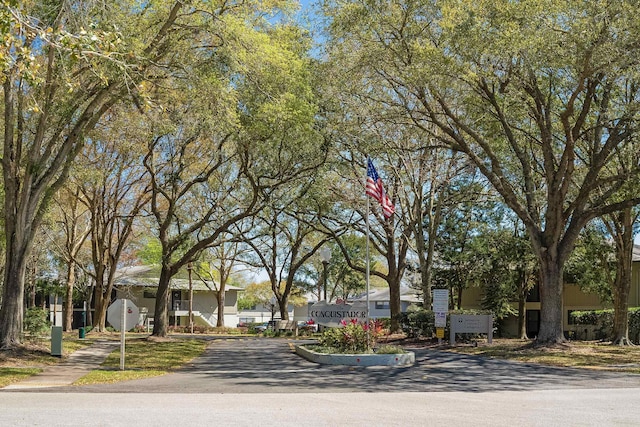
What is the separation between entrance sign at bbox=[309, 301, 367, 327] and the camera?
69.3 ft

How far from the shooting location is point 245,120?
22156 mm

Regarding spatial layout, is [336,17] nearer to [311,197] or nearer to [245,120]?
[245,120]

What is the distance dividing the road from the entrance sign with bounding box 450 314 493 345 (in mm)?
6718

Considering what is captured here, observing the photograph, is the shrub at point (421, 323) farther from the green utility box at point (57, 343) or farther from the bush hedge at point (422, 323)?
the green utility box at point (57, 343)

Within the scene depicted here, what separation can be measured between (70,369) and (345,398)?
936 cm

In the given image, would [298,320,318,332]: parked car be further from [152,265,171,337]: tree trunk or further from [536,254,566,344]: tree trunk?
[536,254,566,344]: tree trunk

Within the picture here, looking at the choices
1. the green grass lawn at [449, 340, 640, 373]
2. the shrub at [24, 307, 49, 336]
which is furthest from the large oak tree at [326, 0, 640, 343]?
the shrub at [24, 307, 49, 336]

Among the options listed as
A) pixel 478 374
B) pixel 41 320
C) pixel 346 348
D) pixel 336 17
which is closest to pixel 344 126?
pixel 336 17

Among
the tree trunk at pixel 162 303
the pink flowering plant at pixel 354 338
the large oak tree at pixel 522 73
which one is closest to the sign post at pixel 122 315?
the pink flowering plant at pixel 354 338

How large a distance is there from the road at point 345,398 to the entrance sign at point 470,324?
6718 mm

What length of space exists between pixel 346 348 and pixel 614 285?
582 inches

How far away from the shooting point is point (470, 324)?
2580 cm

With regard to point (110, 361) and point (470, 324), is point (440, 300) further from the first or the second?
point (110, 361)

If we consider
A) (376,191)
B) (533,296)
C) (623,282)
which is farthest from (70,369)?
(533,296)
